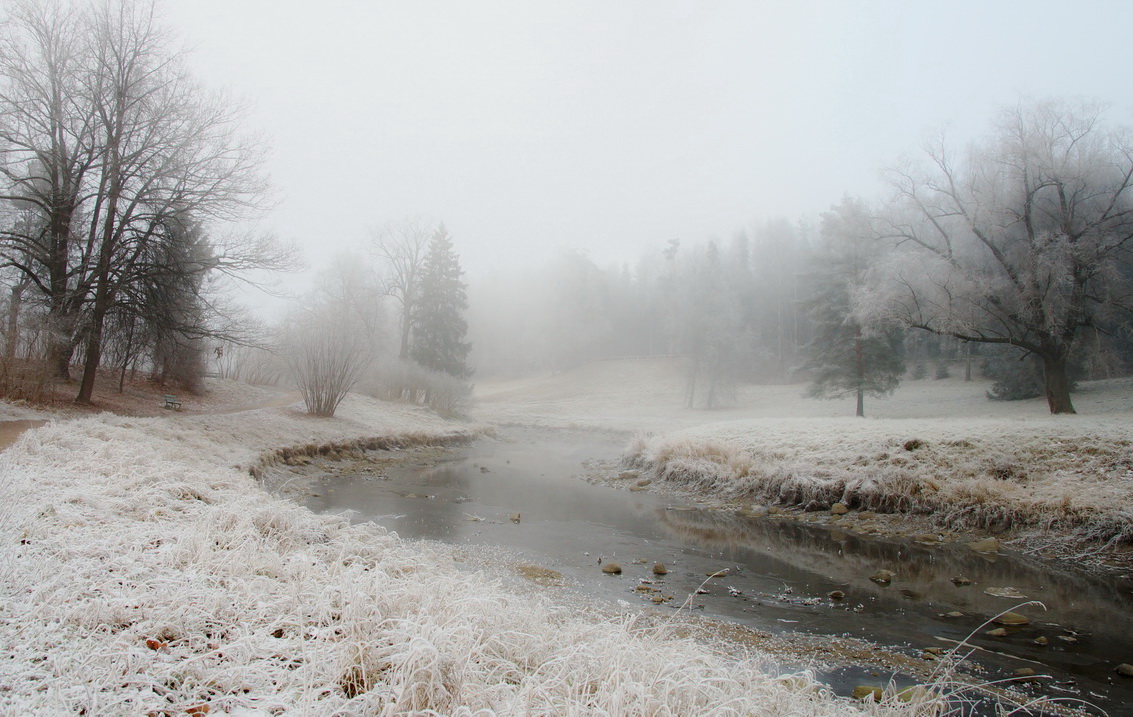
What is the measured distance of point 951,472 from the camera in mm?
11344

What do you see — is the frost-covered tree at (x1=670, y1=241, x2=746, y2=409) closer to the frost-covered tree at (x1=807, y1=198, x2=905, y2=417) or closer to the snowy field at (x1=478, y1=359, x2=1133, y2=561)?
the frost-covered tree at (x1=807, y1=198, x2=905, y2=417)

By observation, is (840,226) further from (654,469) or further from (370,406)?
(370,406)

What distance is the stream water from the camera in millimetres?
5508

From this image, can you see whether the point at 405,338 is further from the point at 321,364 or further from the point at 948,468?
the point at 948,468

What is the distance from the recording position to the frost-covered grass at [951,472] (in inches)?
377

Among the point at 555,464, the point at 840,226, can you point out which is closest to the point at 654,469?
the point at 555,464

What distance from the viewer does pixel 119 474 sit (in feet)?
19.9

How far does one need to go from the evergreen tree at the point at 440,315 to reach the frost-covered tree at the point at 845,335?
20872 millimetres

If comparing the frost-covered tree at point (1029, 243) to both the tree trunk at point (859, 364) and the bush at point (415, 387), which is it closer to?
the tree trunk at point (859, 364)

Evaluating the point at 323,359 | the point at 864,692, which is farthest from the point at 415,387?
the point at 864,692

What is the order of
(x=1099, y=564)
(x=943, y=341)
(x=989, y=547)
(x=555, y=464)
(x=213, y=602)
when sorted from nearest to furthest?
(x=213, y=602), (x=1099, y=564), (x=989, y=547), (x=555, y=464), (x=943, y=341)

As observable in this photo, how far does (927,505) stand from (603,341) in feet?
157

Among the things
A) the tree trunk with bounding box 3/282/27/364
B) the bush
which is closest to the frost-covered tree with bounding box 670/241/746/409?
the bush

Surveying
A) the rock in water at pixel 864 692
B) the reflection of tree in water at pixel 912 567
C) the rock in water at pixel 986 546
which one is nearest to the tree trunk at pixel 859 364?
the reflection of tree in water at pixel 912 567
